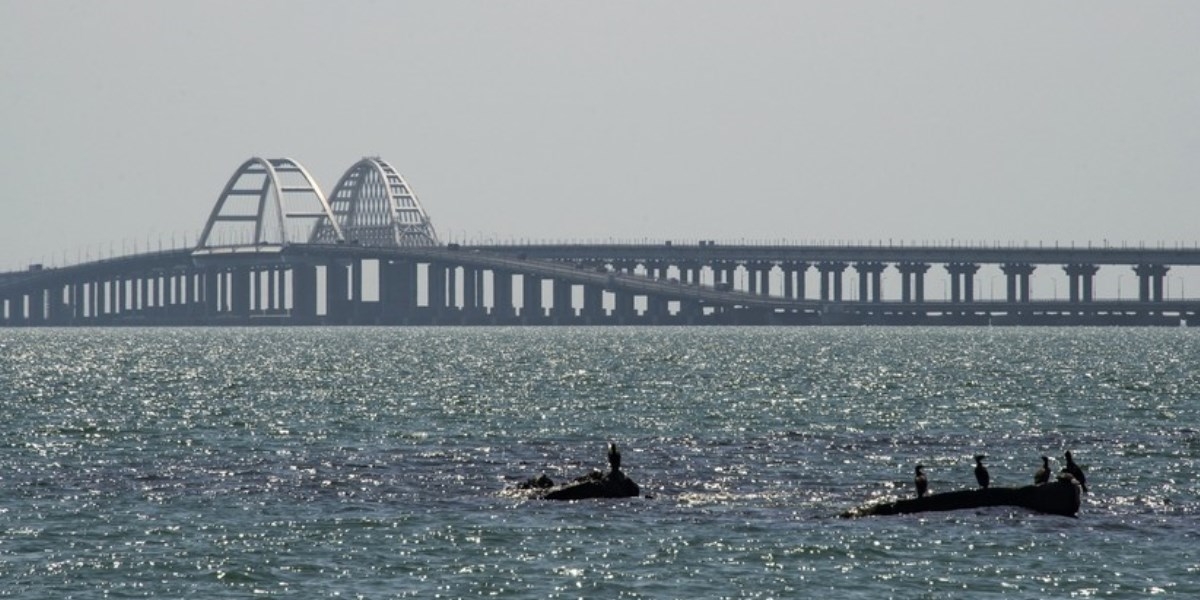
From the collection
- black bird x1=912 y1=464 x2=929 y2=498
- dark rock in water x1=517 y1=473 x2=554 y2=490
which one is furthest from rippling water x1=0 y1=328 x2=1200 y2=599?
black bird x1=912 y1=464 x2=929 y2=498

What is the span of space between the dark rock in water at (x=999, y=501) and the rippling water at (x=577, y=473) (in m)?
0.44

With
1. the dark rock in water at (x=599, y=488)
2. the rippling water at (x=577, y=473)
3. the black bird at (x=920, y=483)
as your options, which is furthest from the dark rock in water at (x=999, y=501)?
the dark rock in water at (x=599, y=488)

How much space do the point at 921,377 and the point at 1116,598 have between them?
74.3m

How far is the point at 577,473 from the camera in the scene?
53.0 metres

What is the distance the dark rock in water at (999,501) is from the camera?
142 ft

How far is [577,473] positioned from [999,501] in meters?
11.9

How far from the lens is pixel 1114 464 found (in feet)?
182

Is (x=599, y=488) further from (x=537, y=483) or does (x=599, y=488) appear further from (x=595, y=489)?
(x=537, y=483)

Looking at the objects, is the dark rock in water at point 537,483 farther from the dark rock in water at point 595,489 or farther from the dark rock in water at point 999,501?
the dark rock in water at point 999,501

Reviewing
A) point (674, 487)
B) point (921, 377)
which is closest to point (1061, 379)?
point (921, 377)

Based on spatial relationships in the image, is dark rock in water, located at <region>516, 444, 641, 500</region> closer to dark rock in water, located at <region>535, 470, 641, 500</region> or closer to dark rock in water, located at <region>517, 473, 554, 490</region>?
dark rock in water, located at <region>535, 470, 641, 500</region>

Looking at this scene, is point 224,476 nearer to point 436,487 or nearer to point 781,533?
point 436,487

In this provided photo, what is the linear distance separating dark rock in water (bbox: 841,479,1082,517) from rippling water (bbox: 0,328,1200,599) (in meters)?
0.44

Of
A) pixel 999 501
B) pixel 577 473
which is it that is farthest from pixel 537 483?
pixel 999 501
